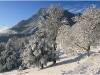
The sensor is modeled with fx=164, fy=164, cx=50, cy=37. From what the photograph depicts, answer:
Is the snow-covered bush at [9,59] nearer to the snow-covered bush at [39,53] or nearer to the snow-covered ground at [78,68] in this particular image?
the snow-covered bush at [39,53]

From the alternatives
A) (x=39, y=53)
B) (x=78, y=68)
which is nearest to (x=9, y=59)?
(x=39, y=53)

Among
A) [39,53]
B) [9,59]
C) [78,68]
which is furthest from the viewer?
[9,59]

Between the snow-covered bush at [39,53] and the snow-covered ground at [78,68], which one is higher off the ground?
the snow-covered bush at [39,53]

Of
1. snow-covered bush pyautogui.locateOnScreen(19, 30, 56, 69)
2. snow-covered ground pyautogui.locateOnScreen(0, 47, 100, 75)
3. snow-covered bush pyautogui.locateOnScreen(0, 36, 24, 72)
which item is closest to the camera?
snow-covered ground pyautogui.locateOnScreen(0, 47, 100, 75)

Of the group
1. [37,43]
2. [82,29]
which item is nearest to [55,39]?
[37,43]

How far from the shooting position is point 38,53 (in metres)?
32.0

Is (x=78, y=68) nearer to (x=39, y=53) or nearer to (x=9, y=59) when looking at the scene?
(x=39, y=53)

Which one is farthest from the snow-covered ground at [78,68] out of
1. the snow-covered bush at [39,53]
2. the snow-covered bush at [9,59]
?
the snow-covered bush at [9,59]

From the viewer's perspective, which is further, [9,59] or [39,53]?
[9,59]

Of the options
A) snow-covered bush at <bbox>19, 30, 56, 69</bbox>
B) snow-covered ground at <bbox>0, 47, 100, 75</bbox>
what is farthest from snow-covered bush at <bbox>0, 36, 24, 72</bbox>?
snow-covered ground at <bbox>0, 47, 100, 75</bbox>

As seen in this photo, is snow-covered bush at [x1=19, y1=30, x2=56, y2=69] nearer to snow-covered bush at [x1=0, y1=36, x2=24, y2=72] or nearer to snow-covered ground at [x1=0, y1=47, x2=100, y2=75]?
snow-covered ground at [x1=0, y1=47, x2=100, y2=75]

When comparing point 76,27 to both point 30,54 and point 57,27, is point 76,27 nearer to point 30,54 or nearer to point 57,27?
point 57,27

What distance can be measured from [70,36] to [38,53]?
7.15 metres

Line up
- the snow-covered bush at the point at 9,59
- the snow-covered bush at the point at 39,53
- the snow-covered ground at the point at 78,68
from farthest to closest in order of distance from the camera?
the snow-covered bush at the point at 9,59, the snow-covered bush at the point at 39,53, the snow-covered ground at the point at 78,68
